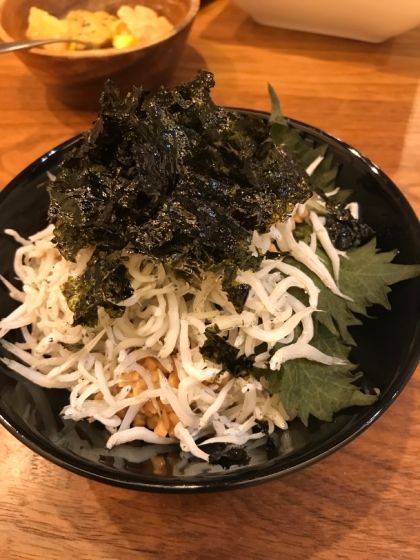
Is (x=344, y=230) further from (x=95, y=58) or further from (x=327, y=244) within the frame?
(x=95, y=58)

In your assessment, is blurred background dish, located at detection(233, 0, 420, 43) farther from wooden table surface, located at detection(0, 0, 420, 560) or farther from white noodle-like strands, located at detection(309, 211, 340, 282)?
wooden table surface, located at detection(0, 0, 420, 560)

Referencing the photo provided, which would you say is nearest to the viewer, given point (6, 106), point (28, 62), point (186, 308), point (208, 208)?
point (208, 208)

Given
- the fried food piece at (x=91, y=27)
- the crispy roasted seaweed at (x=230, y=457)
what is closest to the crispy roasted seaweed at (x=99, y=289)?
the crispy roasted seaweed at (x=230, y=457)

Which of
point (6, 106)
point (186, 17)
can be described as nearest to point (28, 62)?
point (6, 106)

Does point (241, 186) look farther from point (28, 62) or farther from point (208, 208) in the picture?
point (28, 62)

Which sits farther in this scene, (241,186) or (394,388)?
(241,186)

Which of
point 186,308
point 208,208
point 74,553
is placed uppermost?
point 208,208

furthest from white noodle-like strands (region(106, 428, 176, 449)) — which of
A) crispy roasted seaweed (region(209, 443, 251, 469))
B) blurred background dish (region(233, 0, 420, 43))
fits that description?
blurred background dish (region(233, 0, 420, 43))
